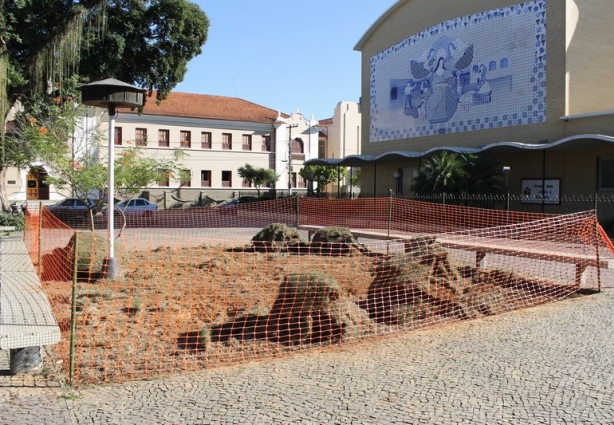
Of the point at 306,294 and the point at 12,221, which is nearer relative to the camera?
the point at 306,294

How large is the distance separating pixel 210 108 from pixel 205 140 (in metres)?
3.35

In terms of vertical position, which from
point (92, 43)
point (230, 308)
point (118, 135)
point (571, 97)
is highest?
point (92, 43)

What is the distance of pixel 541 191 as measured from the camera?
944 inches

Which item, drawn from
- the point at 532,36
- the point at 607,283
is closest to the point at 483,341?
the point at 607,283

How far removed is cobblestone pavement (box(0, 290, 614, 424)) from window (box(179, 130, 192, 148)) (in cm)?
4340

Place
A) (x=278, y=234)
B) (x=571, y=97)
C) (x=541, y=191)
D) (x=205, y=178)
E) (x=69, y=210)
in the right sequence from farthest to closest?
1. (x=205, y=178)
2. (x=69, y=210)
3. (x=541, y=191)
4. (x=571, y=97)
5. (x=278, y=234)

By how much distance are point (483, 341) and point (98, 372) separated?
3.93m

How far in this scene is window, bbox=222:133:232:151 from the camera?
4925cm

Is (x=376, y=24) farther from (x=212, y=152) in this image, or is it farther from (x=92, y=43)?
(x=212, y=152)

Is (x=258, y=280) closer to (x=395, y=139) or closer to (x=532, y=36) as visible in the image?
(x=532, y=36)

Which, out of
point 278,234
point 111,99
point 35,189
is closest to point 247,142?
point 35,189

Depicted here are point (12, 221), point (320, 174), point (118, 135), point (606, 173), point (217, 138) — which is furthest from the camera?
point (320, 174)

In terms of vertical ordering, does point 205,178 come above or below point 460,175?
above

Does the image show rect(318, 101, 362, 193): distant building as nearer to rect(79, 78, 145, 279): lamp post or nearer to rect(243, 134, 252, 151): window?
rect(243, 134, 252, 151): window
